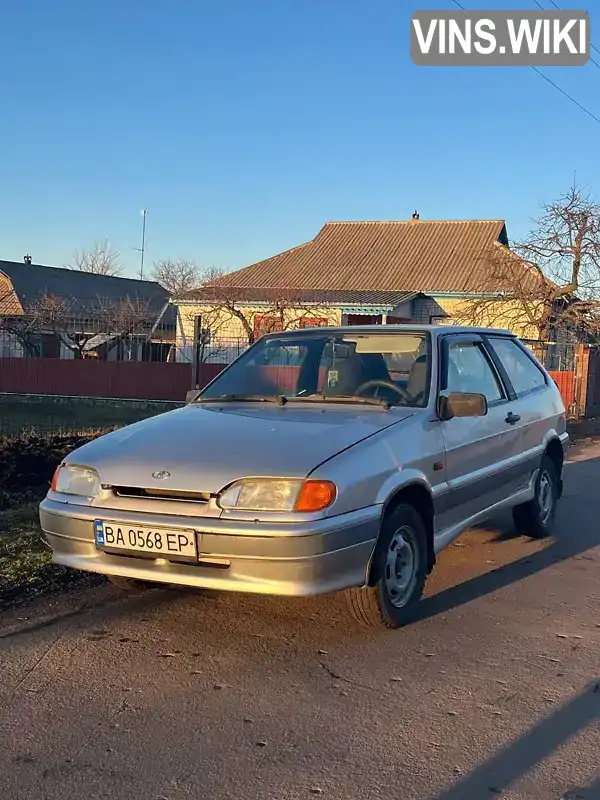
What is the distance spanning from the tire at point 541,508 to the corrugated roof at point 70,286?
33144mm

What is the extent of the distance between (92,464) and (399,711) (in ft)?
6.53

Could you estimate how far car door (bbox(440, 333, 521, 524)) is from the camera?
5164 millimetres

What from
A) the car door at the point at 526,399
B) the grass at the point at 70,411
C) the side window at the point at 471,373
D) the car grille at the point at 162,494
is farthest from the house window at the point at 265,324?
the car grille at the point at 162,494

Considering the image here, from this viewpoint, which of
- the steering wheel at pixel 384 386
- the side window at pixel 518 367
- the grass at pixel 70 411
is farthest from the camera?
the grass at pixel 70 411

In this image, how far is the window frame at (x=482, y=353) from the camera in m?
5.30

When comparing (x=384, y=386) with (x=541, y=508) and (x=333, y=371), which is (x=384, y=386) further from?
(x=541, y=508)

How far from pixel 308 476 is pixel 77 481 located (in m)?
1.32

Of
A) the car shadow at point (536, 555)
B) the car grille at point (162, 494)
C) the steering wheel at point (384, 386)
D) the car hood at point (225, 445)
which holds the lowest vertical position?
the car shadow at point (536, 555)

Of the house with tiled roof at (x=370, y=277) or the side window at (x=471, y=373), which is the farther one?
the house with tiled roof at (x=370, y=277)

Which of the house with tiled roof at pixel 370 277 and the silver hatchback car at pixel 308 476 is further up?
the house with tiled roof at pixel 370 277

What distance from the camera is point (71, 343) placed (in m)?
24.5

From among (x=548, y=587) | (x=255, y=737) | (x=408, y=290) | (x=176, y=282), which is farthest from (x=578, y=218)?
(x=176, y=282)

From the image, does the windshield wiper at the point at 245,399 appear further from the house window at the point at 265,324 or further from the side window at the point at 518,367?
the house window at the point at 265,324

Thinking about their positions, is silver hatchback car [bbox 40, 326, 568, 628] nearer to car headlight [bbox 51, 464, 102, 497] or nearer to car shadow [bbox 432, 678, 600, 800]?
car headlight [bbox 51, 464, 102, 497]
